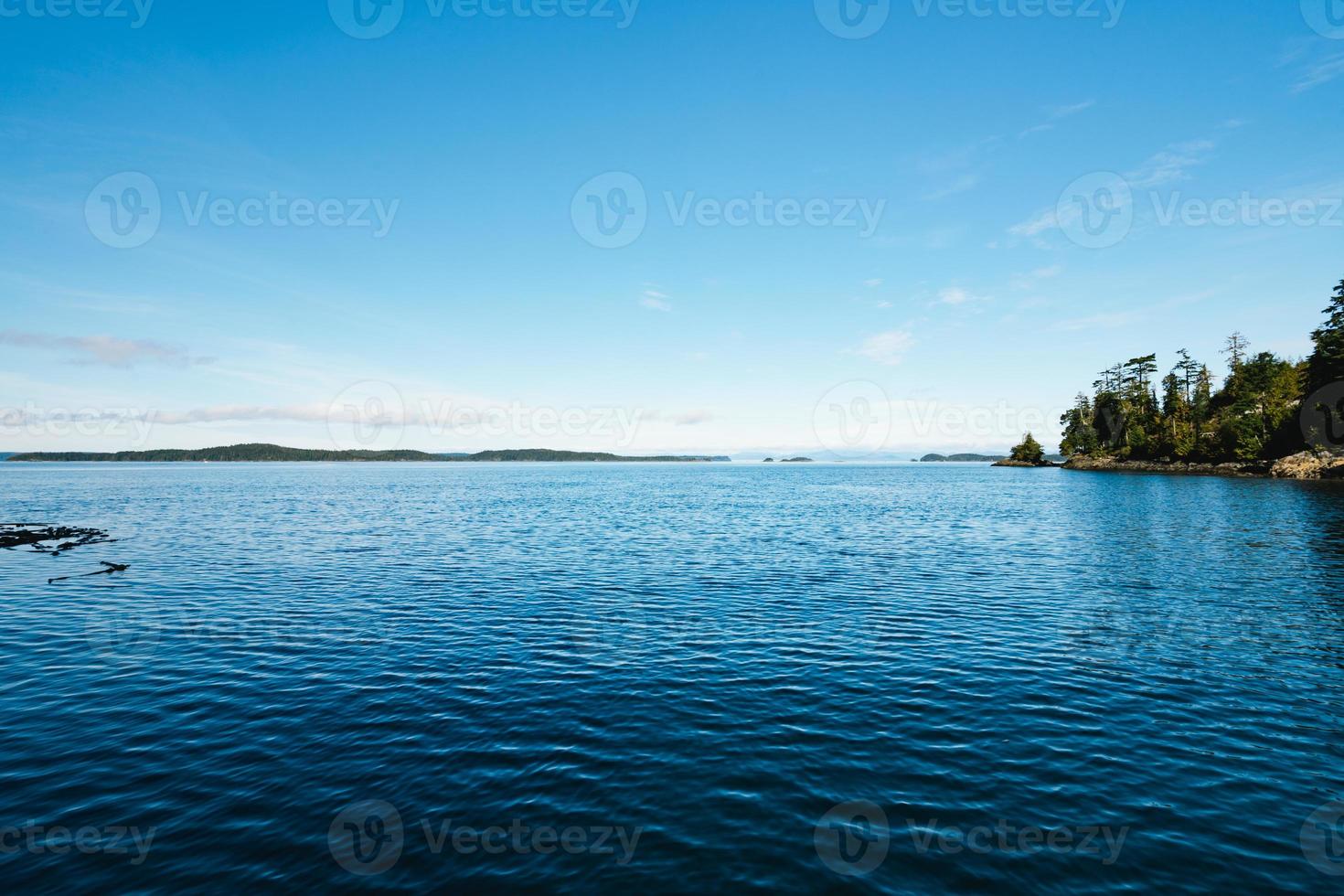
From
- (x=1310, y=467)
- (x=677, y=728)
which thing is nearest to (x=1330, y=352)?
(x=1310, y=467)

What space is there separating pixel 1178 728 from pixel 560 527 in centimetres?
5821

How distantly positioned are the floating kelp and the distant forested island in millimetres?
182649

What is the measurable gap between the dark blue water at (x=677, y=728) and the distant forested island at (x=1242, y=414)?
112 metres

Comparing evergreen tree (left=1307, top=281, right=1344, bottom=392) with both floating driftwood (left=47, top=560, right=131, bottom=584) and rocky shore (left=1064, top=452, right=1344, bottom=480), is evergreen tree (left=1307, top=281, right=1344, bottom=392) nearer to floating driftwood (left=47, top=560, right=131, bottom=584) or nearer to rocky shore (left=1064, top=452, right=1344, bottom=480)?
rocky shore (left=1064, top=452, right=1344, bottom=480)

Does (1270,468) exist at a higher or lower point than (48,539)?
higher

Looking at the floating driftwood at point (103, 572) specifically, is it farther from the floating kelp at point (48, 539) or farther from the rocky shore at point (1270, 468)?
the rocky shore at point (1270, 468)

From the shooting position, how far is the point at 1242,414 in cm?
13912


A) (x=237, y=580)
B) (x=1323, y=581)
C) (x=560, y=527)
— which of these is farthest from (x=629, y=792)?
(x=560, y=527)

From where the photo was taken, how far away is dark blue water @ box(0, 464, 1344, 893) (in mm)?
12438

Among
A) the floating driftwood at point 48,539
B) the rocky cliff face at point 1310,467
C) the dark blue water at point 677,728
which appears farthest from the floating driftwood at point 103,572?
the rocky cliff face at point 1310,467

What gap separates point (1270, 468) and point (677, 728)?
545 feet

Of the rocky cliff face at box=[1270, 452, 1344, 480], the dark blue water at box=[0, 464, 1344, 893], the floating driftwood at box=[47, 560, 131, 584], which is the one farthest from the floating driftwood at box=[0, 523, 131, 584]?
the rocky cliff face at box=[1270, 452, 1344, 480]

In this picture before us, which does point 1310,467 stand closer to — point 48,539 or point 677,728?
point 677,728

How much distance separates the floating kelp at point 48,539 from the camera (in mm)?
51531
